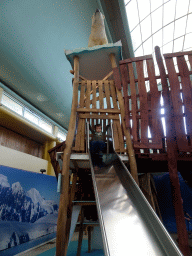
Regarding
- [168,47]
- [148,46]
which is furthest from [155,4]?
[168,47]

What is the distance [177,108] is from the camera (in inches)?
122

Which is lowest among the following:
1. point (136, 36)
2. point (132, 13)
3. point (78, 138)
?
point (78, 138)

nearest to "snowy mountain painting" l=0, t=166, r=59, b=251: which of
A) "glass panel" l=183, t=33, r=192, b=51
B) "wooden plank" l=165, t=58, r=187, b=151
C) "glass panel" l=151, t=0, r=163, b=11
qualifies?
"wooden plank" l=165, t=58, r=187, b=151

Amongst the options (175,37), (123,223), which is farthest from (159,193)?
(175,37)

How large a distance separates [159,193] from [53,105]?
7679mm

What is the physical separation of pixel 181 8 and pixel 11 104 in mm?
10473

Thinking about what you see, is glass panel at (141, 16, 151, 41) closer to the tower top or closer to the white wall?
the tower top

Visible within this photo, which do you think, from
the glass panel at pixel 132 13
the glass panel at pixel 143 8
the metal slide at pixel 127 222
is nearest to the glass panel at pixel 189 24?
the glass panel at pixel 143 8

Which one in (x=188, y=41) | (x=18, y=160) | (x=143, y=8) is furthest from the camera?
(x=188, y=41)

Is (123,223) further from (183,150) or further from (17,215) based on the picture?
(17,215)

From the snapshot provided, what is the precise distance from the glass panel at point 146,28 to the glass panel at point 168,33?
114 cm

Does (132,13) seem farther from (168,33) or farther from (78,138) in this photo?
(78,138)

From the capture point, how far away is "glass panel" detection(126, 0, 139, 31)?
7.98m

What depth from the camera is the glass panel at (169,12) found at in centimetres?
919
